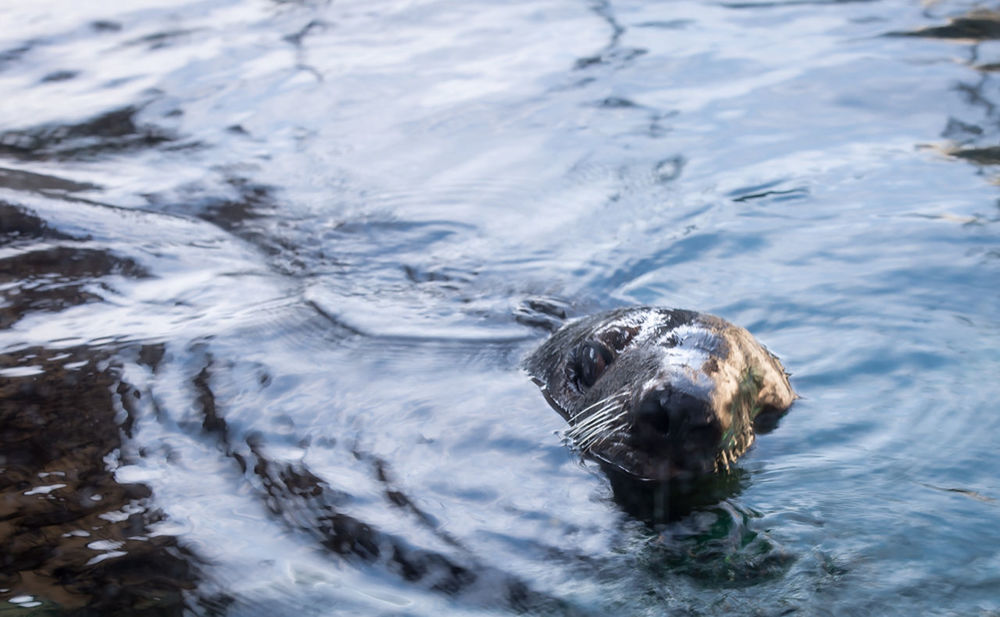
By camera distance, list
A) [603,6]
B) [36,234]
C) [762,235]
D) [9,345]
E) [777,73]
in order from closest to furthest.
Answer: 1. [9,345]
2. [36,234]
3. [762,235]
4. [777,73]
5. [603,6]

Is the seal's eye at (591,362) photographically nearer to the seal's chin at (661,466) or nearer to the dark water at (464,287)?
the dark water at (464,287)

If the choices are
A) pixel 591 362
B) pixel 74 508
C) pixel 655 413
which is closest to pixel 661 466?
pixel 655 413

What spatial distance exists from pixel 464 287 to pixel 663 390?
2759 mm

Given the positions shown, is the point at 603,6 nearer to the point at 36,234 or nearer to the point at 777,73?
the point at 777,73

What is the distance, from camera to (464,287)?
6.45 m

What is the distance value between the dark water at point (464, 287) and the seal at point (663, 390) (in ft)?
0.48

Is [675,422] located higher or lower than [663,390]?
lower

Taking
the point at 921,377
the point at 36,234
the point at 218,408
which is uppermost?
the point at 36,234

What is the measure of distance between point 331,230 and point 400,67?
123 inches

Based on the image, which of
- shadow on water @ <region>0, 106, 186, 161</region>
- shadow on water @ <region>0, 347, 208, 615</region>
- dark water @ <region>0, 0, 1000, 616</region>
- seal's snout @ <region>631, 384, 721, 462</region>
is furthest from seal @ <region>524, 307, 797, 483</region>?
shadow on water @ <region>0, 106, 186, 161</region>

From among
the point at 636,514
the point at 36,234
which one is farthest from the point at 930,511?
the point at 36,234

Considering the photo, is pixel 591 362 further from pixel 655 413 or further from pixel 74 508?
pixel 74 508

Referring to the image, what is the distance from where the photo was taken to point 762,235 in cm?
678

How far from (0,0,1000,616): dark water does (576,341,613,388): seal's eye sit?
26cm
